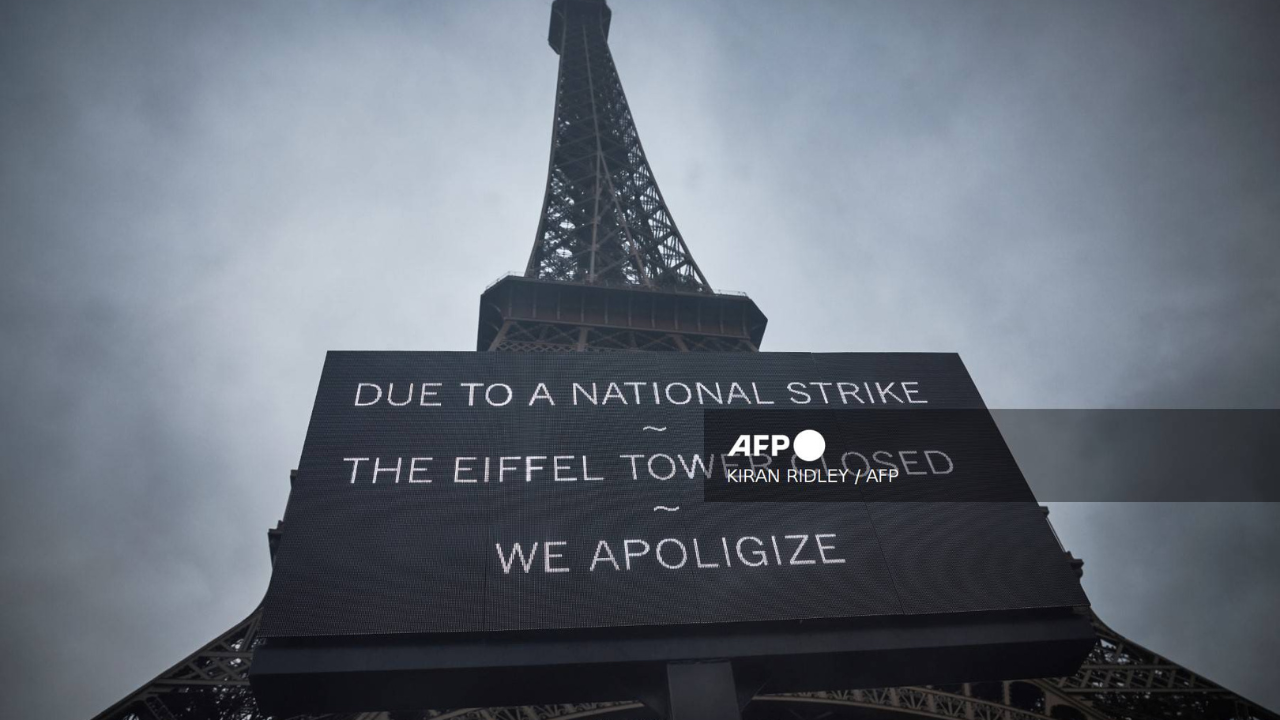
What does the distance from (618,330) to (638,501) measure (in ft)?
51.7

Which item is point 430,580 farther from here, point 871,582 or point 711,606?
point 871,582

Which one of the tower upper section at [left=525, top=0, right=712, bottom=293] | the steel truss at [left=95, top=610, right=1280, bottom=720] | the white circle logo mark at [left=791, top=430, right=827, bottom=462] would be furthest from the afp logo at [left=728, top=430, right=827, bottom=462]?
the tower upper section at [left=525, top=0, right=712, bottom=293]

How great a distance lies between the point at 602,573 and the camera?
9.13 metres

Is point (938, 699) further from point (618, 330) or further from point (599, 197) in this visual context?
point (599, 197)

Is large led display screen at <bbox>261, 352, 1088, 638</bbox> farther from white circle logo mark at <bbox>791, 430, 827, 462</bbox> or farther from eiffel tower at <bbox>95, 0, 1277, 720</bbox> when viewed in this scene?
eiffel tower at <bbox>95, 0, 1277, 720</bbox>

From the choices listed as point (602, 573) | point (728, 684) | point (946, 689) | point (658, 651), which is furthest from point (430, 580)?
point (946, 689)

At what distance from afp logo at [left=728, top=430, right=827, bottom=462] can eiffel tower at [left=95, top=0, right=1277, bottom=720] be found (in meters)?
3.59

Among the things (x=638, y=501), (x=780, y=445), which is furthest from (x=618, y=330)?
(x=638, y=501)

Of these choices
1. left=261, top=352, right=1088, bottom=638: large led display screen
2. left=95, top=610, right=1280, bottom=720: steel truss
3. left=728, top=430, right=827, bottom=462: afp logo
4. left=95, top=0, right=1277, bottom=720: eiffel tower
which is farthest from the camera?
left=95, top=0, right=1277, bottom=720: eiffel tower

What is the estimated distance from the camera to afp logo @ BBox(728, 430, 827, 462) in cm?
1077

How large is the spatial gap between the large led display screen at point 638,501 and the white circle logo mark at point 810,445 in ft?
0.14

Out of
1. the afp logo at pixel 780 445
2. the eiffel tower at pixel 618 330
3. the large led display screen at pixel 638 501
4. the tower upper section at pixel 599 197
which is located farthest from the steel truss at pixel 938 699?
the tower upper section at pixel 599 197

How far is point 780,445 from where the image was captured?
10875 mm

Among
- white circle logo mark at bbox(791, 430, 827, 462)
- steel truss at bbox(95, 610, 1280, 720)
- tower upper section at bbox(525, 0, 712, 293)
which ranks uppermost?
tower upper section at bbox(525, 0, 712, 293)
